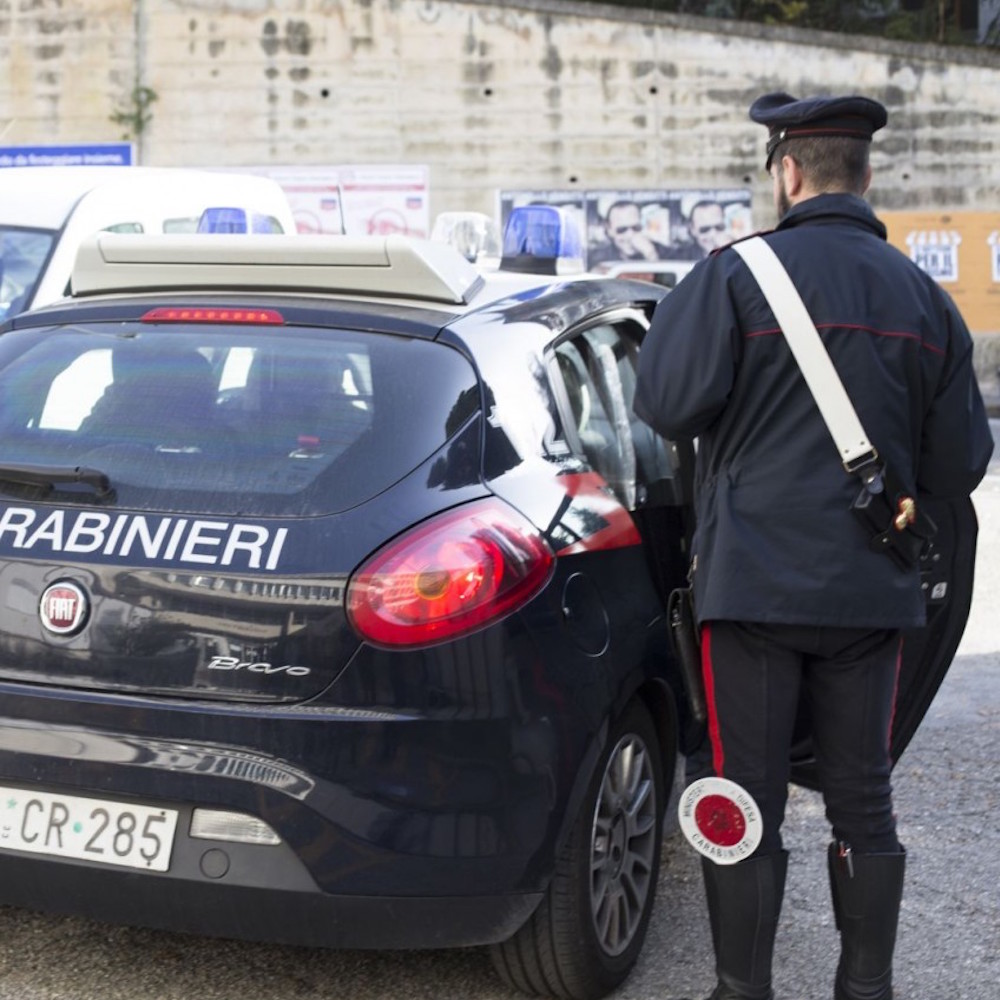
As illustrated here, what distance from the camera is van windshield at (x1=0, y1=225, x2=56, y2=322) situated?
8836 millimetres

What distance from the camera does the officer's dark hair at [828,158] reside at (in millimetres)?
3291

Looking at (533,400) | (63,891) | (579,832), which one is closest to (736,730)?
(579,832)

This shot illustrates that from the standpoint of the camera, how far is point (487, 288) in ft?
13.2

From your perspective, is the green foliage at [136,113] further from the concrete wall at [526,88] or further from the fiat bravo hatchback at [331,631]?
the fiat bravo hatchback at [331,631]

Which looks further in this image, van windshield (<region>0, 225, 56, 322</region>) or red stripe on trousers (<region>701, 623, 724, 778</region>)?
van windshield (<region>0, 225, 56, 322</region>)

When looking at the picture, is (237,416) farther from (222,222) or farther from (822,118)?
(222,222)

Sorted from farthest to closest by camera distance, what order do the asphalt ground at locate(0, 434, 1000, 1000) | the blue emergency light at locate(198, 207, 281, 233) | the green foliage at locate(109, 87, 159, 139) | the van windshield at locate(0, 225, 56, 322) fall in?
the green foliage at locate(109, 87, 159, 139) < the van windshield at locate(0, 225, 56, 322) < the blue emergency light at locate(198, 207, 281, 233) < the asphalt ground at locate(0, 434, 1000, 1000)

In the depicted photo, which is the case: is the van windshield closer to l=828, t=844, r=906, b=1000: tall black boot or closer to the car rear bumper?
the car rear bumper

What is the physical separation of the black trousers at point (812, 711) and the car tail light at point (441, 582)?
39 cm

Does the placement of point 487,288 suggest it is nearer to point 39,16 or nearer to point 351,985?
point 351,985

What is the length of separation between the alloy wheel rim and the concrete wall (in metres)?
21.5

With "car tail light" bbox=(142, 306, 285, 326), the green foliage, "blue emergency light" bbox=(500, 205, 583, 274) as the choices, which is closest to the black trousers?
"car tail light" bbox=(142, 306, 285, 326)

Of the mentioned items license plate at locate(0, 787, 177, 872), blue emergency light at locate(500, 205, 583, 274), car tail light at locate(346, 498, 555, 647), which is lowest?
license plate at locate(0, 787, 177, 872)

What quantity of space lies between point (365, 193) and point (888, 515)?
73.4ft
